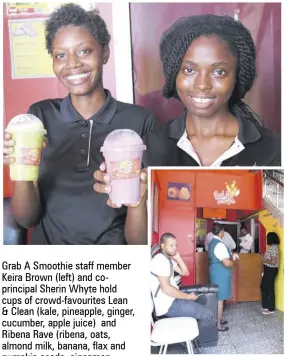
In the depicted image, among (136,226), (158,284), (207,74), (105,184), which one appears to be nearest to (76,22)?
(207,74)

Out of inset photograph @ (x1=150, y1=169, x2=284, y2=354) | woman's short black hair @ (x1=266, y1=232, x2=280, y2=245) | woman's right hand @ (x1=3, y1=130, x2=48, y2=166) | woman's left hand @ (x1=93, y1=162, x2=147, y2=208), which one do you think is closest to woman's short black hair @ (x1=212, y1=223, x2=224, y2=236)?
inset photograph @ (x1=150, y1=169, x2=284, y2=354)

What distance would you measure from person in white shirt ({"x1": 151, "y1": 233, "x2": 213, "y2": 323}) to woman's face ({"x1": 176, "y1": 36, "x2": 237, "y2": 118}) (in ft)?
2.05

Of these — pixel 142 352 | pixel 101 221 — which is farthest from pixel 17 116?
pixel 142 352

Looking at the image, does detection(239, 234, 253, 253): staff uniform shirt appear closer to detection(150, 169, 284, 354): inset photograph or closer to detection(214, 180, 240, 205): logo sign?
detection(150, 169, 284, 354): inset photograph

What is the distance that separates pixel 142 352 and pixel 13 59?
1.43 metres

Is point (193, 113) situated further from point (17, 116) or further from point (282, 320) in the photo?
point (282, 320)

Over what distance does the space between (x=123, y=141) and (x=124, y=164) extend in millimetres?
105

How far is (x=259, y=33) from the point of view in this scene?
2.48 m

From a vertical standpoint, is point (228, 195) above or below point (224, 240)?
above

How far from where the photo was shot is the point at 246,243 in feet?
8.20

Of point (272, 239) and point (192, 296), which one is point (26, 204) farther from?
point (272, 239)

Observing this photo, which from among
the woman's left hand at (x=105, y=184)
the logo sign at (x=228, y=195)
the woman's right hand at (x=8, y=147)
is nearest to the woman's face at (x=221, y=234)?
the logo sign at (x=228, y=195)

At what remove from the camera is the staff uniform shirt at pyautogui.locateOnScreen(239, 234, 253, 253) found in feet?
8.17

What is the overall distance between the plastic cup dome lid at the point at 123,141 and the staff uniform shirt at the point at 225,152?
0.31 ft
